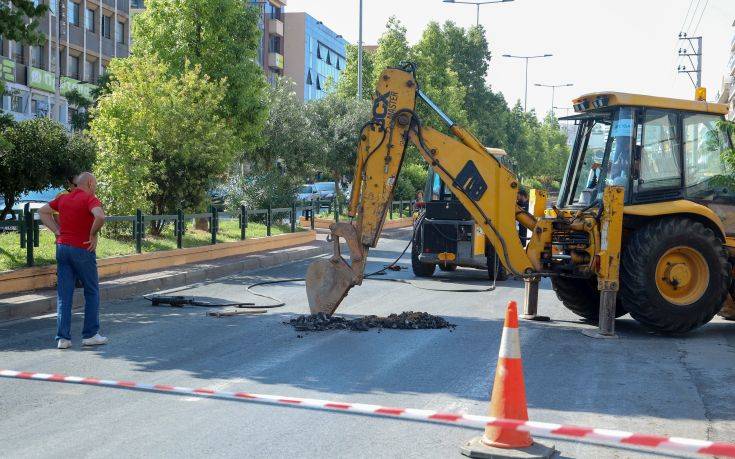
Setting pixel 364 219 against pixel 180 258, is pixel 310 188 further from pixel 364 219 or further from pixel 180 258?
pixel 364 219

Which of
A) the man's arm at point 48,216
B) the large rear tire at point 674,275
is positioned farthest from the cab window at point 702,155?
the man's arm at point 48,216

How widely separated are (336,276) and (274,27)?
231 feet

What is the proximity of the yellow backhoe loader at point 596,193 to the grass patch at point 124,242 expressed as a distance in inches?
203

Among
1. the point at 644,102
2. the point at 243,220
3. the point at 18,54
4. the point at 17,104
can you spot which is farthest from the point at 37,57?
the point at 644,102

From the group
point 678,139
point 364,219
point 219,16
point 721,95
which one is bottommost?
point 364,219

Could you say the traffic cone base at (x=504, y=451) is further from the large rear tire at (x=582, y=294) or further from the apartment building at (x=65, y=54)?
the apartment building at (x=65, y=54)

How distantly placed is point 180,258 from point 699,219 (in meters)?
10.5

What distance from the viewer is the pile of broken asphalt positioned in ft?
36.5

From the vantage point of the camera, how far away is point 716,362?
951cm

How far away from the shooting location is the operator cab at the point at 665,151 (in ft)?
37.6

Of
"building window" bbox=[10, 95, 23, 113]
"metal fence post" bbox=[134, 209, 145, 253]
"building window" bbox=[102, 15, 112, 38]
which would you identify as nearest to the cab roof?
"metal fence post" bbox=[134, 209, 145, 253]

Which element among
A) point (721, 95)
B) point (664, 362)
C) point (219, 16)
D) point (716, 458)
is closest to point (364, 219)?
point (664, 362)

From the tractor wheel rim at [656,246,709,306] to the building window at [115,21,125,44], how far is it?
53424 millimetres

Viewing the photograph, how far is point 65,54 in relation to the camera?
5344cm
